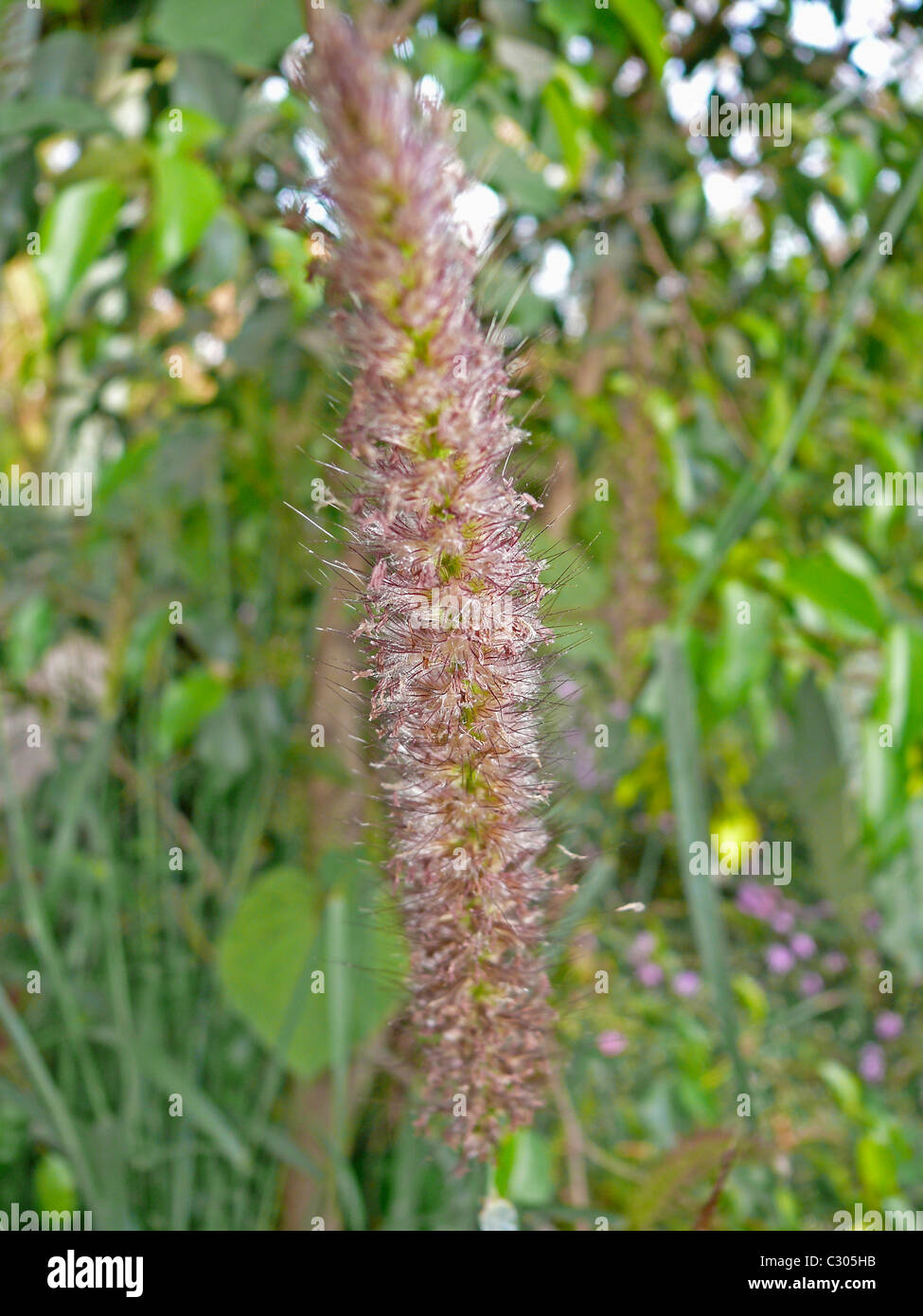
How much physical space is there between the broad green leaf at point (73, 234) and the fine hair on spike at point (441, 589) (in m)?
0.34

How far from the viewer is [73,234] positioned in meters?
0.58

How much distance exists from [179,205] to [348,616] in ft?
0.86

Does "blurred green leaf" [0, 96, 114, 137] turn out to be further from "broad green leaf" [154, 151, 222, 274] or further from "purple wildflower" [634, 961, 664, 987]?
"purple wildflower" [634, 961, 664, 987]

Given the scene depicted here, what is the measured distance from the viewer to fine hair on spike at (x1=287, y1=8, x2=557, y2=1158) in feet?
0.79

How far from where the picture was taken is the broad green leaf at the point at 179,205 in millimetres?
569

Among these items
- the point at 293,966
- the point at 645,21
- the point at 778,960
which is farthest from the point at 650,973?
the point at 645,21

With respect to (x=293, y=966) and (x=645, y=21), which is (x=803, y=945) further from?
(x=645, y=21)

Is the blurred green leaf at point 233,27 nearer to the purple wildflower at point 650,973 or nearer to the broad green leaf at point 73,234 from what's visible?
the broad green leaf at point 73,234

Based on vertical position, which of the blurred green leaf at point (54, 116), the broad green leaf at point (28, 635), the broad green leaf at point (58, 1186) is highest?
the blurred green leaf at point (54, 116)

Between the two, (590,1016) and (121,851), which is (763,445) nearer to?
(590,1016)

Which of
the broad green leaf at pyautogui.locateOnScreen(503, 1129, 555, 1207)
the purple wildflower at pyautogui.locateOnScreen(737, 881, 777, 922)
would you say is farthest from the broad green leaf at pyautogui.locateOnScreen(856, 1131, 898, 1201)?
the purple wildflower at pyautogui.locateOnScreen(737, 881, 777, 922)

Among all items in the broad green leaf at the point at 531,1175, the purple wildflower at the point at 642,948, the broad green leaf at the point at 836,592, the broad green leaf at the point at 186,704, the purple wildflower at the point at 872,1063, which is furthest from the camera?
the purple wildflower at the point at 872,1063

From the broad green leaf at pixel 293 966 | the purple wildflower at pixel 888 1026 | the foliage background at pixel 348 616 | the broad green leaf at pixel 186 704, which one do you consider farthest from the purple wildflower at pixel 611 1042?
the purple wildflower at pixel 888 1026
